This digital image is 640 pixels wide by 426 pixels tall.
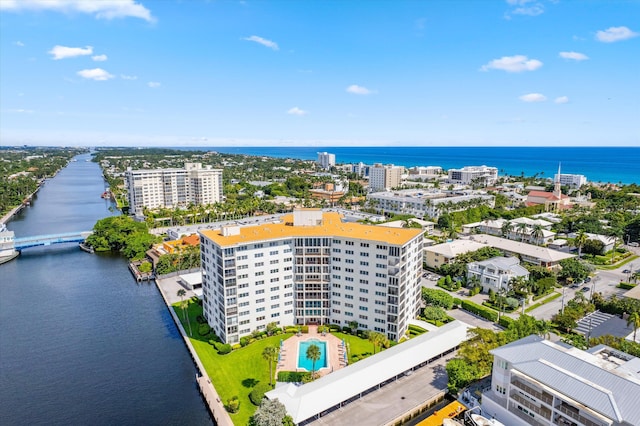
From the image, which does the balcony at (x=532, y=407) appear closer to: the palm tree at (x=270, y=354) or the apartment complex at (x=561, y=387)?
the apartment complex at (x=561, y=387)

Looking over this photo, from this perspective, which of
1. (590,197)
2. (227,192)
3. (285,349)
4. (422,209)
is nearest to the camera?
(285,349)

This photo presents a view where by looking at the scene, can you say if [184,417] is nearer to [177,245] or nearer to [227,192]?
[177,245]

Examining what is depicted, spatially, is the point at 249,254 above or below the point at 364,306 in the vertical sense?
above

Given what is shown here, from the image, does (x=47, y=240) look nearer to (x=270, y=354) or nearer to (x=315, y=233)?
(x=315, y=233)

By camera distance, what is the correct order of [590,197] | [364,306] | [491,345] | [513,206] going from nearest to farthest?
[491,345] < [364,306] < [513,206] < [590,197]

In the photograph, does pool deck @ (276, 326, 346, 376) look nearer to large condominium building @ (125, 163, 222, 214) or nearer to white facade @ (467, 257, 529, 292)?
white facade @ (467, 257, 529, 292)

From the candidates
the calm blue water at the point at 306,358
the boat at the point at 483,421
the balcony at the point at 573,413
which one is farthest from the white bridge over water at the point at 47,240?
the balcony at the point at 573,413

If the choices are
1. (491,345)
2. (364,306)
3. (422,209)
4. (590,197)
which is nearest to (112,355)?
(364,306)

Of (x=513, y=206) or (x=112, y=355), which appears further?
(x=513, y=206)
